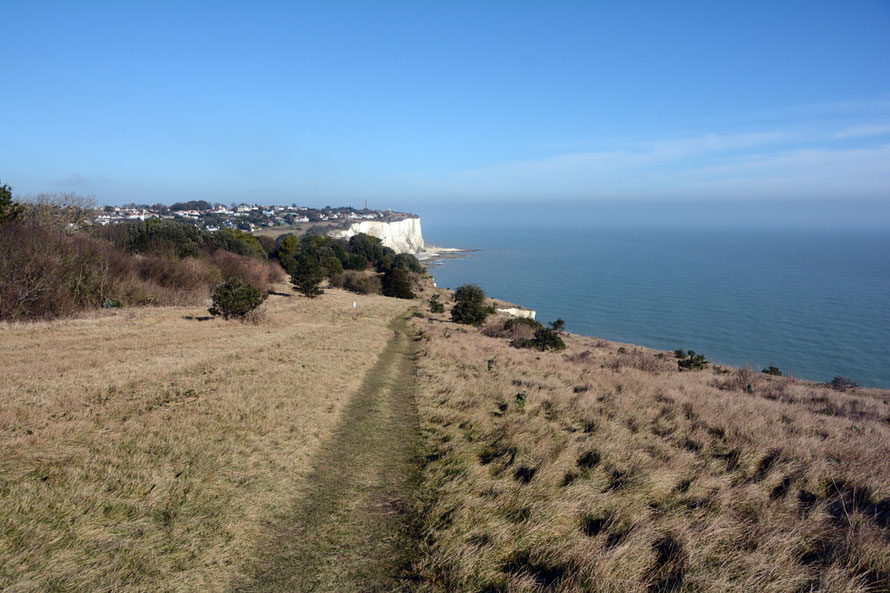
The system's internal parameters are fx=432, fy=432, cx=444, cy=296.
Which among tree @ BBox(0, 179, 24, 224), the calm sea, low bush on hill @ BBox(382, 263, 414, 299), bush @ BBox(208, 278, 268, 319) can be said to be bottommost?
the calm sea

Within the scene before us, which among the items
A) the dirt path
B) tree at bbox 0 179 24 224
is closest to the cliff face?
tree at bbox 0 179 24 224

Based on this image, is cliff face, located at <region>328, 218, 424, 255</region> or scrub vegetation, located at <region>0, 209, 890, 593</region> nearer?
scrub vegetation, located at <region>0, 209, 890, 593</region>

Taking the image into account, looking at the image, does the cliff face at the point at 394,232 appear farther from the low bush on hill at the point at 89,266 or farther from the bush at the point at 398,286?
the low bush on hill at the point at 89,266

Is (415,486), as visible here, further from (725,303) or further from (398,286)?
(725,303)

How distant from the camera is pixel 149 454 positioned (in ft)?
24.7

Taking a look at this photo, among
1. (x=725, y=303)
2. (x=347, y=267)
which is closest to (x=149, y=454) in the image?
(x=347, y=267)

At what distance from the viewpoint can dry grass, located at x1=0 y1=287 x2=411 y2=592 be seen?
5020 mm

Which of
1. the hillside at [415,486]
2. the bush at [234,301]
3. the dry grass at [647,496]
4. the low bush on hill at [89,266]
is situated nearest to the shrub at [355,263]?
the low bush on hill at [89,266]

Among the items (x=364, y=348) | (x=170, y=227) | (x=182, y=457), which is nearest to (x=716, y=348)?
(x=364, y=348)

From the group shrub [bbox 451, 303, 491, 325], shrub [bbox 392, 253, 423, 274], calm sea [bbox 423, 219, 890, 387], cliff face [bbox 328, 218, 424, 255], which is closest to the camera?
shrub [bbox 451, 303, 491, 325]

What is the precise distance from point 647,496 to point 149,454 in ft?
27.3

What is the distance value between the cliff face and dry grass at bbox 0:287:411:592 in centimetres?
10014

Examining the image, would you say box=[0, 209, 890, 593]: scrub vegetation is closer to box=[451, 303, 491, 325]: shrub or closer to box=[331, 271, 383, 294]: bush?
box=[451, 303, 491, 325]: shrub

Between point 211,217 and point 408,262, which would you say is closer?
point 408,262
